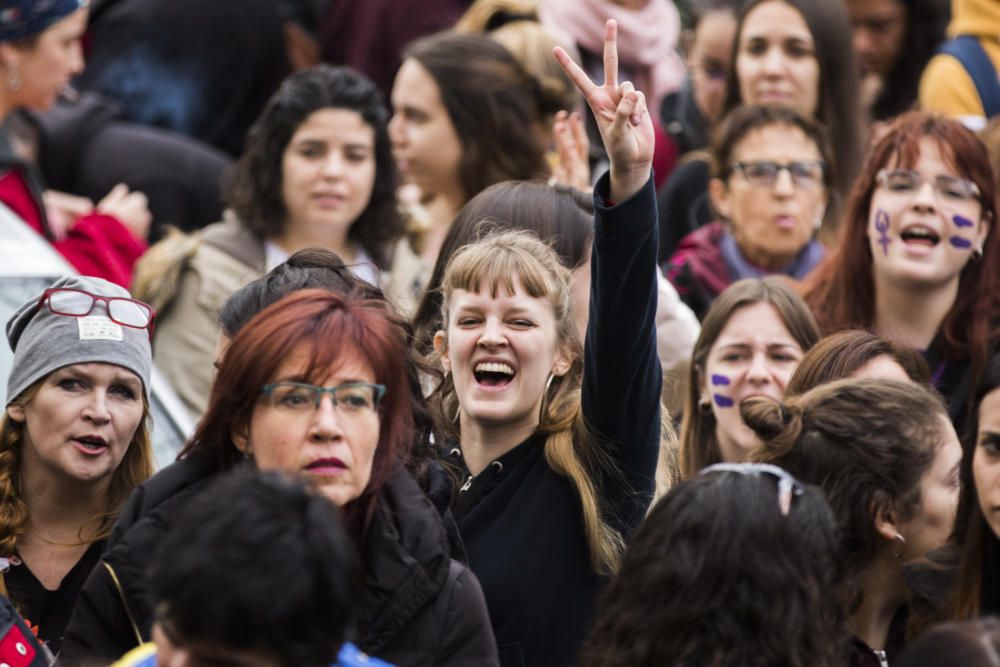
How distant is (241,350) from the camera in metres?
3.70

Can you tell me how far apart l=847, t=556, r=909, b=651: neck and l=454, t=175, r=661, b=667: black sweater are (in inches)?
21.8

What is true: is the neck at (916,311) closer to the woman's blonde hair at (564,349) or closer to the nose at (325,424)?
the woman's blonde hair at (564,349)

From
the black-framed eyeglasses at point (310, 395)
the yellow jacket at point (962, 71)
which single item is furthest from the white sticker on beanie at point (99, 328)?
the yellow jacket at point (962, 71)

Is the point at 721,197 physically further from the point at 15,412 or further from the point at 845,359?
the point at 15,412

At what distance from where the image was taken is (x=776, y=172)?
6660 millimetres

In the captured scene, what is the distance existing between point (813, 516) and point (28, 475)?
208 centimetres

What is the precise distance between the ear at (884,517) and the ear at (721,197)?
2.63 meters

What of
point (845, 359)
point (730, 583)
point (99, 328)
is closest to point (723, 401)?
point (845, 359)

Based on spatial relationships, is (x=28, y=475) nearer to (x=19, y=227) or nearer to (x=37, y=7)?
(x=19, y=227)

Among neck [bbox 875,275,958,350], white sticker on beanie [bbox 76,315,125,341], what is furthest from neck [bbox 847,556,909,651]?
white sticker on beanie [bbox 76,315,125,341]

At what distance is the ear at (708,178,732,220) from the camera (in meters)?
6.77

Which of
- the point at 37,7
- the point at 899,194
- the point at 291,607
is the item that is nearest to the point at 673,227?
the point at 899,194

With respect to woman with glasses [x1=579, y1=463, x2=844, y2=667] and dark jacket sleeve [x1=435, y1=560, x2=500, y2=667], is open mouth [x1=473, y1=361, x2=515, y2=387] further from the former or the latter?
woman with glasses [x1=579, y1=463, x2=844, y2=667]

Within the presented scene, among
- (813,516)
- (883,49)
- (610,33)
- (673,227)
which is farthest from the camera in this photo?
(883,49)
